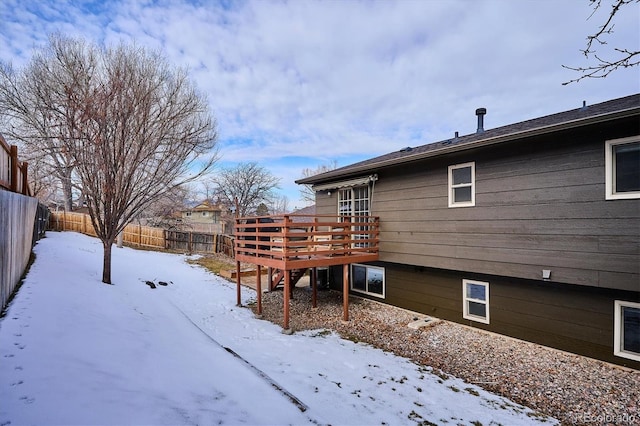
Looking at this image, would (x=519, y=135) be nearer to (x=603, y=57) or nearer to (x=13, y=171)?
(x=603, y=57)

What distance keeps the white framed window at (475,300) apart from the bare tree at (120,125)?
8.88 metres

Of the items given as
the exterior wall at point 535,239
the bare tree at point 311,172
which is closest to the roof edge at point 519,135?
the exterior wall at point 535,239

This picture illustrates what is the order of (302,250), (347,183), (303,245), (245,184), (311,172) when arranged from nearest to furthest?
1. (303,245)
2. (302,250)
3. (347,183)
4. (245,184)
5. (311,172)

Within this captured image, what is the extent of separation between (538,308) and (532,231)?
5.49 feet

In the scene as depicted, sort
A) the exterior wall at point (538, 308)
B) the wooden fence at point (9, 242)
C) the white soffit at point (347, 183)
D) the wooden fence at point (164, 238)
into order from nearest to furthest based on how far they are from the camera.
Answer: the wooden fence at point (9, 242)
the exterior wall at point (538, 308)
the white soffit at point (347, 183)
the wooden fence at point (164, 238)

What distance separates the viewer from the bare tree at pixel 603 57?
2596mm

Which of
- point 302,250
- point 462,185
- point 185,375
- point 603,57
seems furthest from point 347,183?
point 185,375

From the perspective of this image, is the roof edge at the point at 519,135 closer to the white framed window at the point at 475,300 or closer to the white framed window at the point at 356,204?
the white framed window at the point at 356,204

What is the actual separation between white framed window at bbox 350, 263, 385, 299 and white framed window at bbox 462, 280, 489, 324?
2.53m

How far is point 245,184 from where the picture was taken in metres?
33.2

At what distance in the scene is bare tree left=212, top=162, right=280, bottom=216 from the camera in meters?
32.8

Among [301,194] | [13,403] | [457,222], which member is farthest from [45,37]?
[301,194]

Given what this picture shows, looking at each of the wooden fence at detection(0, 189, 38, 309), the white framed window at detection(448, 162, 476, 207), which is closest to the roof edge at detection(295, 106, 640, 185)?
Answer: the white framed window at detection(448, 162, 476, 207)

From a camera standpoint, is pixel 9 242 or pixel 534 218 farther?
pixel 534 218
